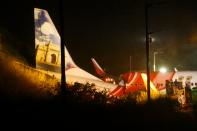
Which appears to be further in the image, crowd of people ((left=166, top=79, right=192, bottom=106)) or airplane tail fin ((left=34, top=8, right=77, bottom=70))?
crowd of people ((left=166, top=79, right=192, bottom=106))

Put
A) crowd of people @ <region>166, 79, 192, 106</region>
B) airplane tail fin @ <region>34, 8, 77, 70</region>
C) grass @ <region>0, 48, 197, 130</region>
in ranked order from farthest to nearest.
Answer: crowd of people @ <region>166, 79, 192, 106</region>
airplane tail fin @ <region>34, 8, 77, 70</region>
grass @ <region>0, 48, 197, 130</region>

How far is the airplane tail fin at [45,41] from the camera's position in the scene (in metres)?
33.4

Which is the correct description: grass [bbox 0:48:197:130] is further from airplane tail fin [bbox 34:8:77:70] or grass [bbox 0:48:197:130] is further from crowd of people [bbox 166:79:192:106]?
crowd of people [bbox 166:79:192:106]

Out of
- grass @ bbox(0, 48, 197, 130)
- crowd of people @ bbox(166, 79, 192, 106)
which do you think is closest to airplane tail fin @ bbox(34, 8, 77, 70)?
grass @ bbox(0, 48, 197, 130)

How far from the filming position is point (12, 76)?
2622 cm

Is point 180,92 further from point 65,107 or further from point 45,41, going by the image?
point 65,107

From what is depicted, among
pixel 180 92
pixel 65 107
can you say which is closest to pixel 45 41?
pixel 65 107

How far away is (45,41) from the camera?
34.3 m

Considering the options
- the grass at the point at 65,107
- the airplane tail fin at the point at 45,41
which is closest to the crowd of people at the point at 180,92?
the grass at the point at 65,107

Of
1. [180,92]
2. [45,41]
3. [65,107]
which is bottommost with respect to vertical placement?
[65,107]

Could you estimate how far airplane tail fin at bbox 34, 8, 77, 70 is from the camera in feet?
109

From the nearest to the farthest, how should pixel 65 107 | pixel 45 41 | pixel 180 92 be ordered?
pixel 65 107
pixel 45 41
pixel 180 92

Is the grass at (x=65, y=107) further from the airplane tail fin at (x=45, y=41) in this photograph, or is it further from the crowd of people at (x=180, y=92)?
the crowd of people at (x=180, y=92)

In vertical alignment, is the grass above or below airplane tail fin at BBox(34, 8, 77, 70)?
below
